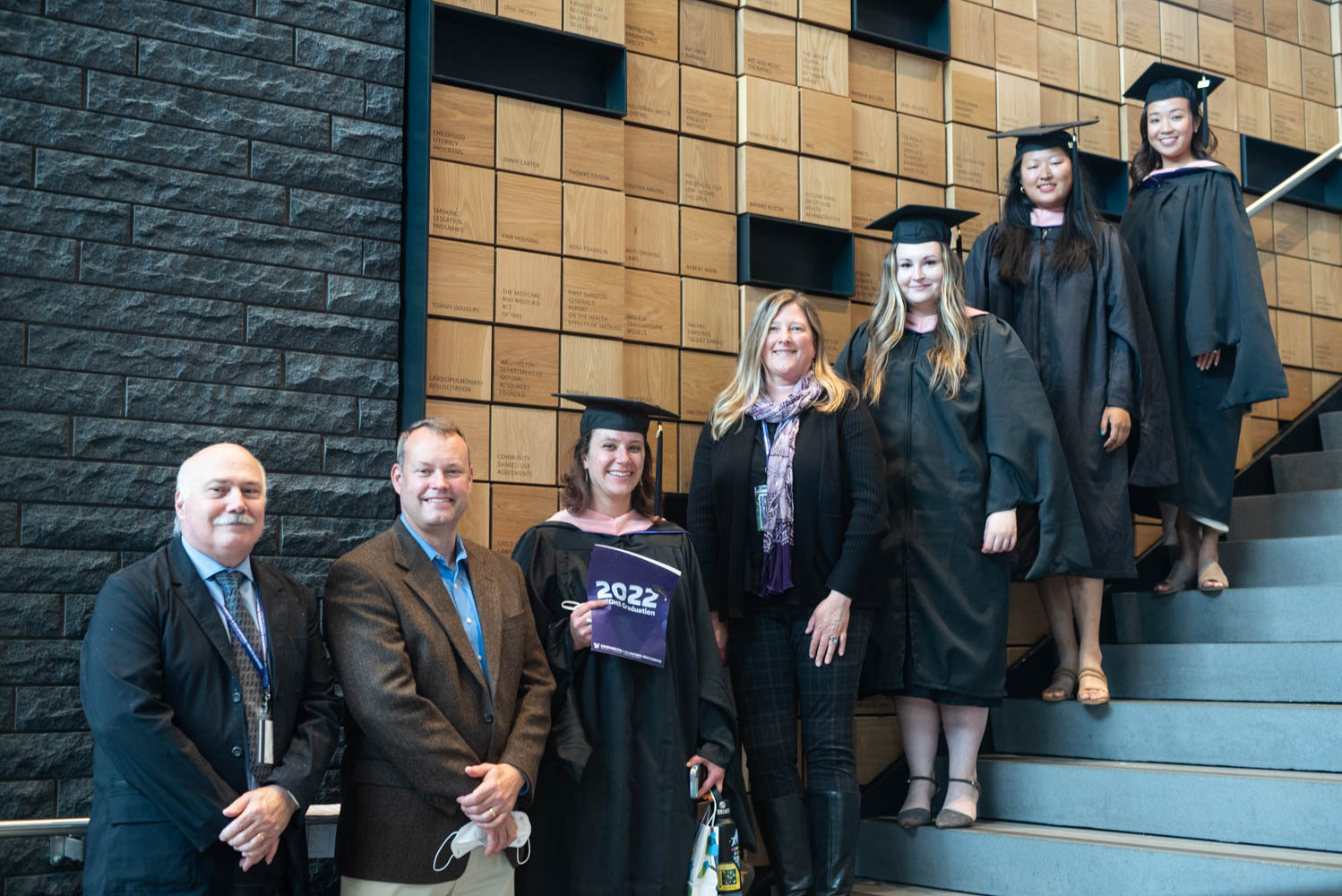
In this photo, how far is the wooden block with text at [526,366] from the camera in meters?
3.52

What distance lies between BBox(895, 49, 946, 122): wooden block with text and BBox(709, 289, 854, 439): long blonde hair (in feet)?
4.39

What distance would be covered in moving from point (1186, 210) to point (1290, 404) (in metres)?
1.47

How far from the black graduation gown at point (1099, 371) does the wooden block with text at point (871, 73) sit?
81 cm

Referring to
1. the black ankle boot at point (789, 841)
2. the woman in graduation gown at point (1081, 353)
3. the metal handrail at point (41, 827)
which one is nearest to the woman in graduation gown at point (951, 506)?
the woman in graduation gown at point (1081, 353)

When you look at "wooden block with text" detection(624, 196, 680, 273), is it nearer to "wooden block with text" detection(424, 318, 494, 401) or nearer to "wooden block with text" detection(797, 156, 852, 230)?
"wooden block with text" detection(797, 156, 852, 230)

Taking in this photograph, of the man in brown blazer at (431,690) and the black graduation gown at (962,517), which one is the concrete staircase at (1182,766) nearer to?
the black graduation gown at (962,517)

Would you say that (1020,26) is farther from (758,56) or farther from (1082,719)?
(1082,719)

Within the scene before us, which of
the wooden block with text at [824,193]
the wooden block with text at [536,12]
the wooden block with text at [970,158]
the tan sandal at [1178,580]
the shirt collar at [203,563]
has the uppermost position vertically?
the wooden block with text at [536,12]

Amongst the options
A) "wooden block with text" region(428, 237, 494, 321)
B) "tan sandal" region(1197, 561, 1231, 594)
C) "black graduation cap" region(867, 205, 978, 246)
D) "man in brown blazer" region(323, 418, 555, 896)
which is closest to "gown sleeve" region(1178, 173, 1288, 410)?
"tan sandal" region(1197, 561, 1231, 594)

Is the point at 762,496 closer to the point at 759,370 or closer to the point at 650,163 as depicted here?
the point at 759,370

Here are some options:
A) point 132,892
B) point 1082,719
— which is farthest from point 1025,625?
point 132,892

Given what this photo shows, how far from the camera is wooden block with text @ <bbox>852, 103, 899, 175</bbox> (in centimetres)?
431

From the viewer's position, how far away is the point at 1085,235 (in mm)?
3762

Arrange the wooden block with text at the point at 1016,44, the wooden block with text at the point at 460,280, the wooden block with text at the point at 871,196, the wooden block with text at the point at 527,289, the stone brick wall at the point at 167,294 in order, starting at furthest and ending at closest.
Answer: the wooden block with text at the point at 1016,44
the wooden block with text at the point at 871,196
the wooden block with text at the point at 527,289
the wooden block with text at the point at 460,280
the stone brick wall at the point at 167,294
